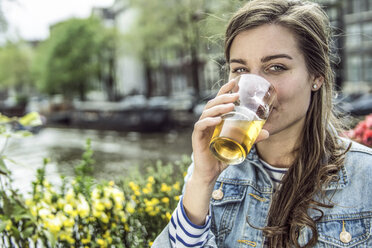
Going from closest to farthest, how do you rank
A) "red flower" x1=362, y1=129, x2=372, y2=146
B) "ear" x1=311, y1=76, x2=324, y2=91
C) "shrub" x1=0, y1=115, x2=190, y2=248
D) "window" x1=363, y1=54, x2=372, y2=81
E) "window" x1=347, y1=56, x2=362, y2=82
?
"ear" x1=311, y1=76, x2=324, y2=91 < "shrub" x1=0, y1=115, x2=190, y2=248 < "red flower" x1=362, y1=129, x2=372, y2=146 < "window" x1=363, y1=54, x2=372, y2=81 < "window" x1=347, y1=56, x2=362, y2=82

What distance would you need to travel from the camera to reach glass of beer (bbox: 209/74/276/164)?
1.02 metres

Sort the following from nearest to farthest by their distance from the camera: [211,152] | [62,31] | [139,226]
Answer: [211,152], [139,226], [62,31]

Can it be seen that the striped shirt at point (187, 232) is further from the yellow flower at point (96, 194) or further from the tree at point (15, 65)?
the tree at point (15, 65)

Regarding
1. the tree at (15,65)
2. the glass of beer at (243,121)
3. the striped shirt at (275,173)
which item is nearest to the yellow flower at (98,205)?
the striped shirt at (275,173)

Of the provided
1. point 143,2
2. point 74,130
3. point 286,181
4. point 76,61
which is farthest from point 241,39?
point 76,61

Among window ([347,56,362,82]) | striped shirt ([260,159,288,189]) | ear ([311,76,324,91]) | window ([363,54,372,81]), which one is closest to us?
ear ([311,76,324,91])

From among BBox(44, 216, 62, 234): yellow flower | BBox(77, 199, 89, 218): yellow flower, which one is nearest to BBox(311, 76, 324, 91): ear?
BBox(77, 199, 89, 218): yellow flower

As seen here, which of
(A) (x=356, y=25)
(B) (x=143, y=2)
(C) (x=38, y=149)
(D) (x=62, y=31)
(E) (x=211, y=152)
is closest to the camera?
(E) (x=211, y=152)

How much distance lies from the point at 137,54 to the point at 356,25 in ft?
66.3

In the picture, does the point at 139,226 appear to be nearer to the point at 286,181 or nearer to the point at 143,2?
the point at 286,181

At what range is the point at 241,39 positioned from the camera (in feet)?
4.30

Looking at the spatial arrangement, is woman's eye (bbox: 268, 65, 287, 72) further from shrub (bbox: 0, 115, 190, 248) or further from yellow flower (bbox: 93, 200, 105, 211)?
yellow flower (bbox: 93, 200, 105, 211)

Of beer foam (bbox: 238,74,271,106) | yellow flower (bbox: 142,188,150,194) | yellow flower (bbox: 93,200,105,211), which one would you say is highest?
beer foam (bbox: 238,74,271,106)

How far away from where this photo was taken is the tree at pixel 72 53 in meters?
26.2
